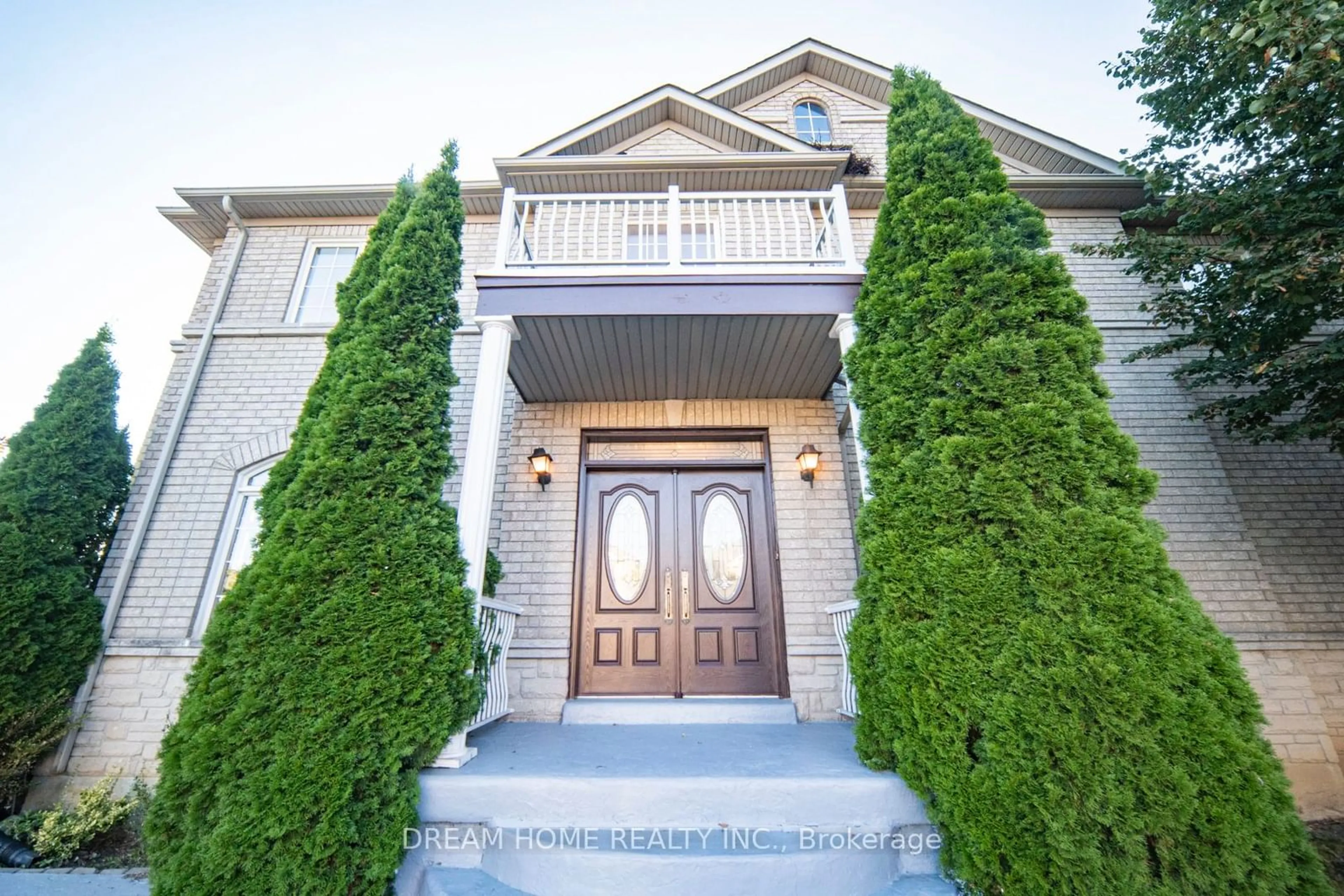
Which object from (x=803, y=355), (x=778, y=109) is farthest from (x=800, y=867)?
(x=778, y=109)

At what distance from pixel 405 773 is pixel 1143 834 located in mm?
3136

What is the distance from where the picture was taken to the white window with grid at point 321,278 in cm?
546

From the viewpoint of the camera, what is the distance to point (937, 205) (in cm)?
304

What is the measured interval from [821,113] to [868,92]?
72cm

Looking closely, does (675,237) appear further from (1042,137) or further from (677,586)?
(1042,137)

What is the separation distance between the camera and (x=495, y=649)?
11.7 ft

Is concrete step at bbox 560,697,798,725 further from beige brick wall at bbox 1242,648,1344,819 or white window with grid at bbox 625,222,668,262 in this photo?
white window with grid at bbox 625,222,668,262

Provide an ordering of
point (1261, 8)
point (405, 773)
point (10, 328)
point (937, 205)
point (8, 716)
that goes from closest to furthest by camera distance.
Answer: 1. point (405, 773)
2. point (1261, 8)
3. point (937, 205)
4. point (8, 716)
5. point (10, 328)

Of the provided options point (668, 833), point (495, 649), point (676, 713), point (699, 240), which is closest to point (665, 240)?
point (699, 240)

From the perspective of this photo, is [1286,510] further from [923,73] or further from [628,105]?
[628,105]

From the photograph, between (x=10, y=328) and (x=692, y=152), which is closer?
(x=692, y=152)

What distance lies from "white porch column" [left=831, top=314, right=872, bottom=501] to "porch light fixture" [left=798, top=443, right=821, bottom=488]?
1034 millimetres

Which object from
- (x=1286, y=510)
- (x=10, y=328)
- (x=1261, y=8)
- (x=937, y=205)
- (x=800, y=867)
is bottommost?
(x=800, y=867)

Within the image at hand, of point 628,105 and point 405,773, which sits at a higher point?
point 628,105
